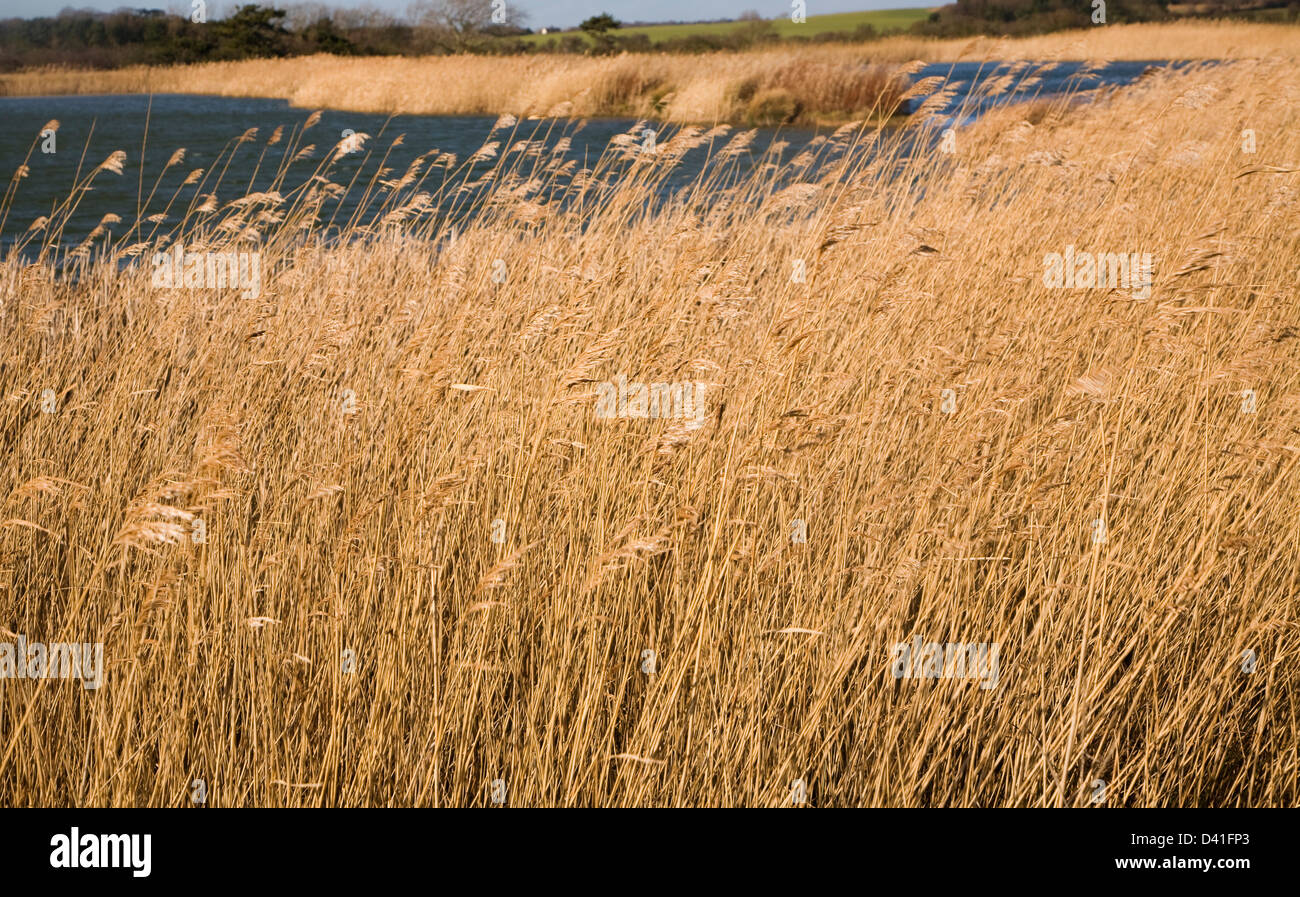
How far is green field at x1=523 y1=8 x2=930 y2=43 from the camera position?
163 ft

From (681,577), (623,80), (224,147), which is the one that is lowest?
(681,577)

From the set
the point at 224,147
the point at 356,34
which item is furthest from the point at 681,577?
the point at 356,34

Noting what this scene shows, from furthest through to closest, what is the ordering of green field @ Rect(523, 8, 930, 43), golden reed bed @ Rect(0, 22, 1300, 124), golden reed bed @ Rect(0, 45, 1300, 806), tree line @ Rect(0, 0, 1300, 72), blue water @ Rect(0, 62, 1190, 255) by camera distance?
green field @ Rect(523, 8, 930, 43) < tree line @ Rect(0, 0, 1300, 72) < golden reed bed @ Rect(0, 22, 1300, 124) < blue water @ Rect(0, 62, 1190, 255) < golden reed bed @ Rect(0, 45, 1300, 806)

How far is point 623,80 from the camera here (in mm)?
21500

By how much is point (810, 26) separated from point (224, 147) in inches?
1967

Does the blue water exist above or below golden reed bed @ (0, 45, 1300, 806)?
above

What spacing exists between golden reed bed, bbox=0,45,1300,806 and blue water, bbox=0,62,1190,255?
7.54ft

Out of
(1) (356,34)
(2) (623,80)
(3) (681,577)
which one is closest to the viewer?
(3) (681,577)

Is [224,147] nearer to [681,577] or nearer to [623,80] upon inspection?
[681,577]

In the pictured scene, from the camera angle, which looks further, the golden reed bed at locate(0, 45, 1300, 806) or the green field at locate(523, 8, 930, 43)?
the green field at locate(523, 8, 930, 43)

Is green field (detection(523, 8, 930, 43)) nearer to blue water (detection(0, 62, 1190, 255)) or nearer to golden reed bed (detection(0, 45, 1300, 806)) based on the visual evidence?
blue water (detection(0, 62, 1190, 255))

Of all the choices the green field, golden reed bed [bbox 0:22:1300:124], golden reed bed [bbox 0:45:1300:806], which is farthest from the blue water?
the green field

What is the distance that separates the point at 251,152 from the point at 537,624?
54.0 ft
